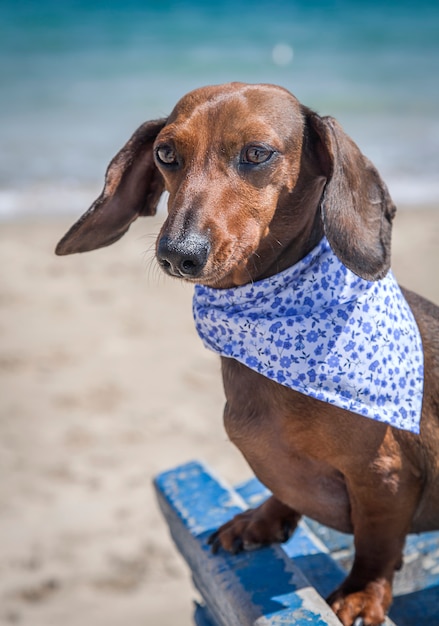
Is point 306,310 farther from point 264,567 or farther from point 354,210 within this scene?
point 264,567

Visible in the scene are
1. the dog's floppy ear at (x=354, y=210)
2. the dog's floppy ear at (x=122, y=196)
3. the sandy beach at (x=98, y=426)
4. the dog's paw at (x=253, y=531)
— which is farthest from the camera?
the sandy beach at (x=98, y=426)

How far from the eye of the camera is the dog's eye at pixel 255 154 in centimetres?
232

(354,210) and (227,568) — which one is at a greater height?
(354,210)

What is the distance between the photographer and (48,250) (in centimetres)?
817

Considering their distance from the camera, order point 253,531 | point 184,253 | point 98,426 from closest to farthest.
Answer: point 184,253 < point 253,531 < point 98,426

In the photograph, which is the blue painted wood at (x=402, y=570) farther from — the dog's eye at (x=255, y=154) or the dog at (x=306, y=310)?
the dog's eye at (x=255, y=154)

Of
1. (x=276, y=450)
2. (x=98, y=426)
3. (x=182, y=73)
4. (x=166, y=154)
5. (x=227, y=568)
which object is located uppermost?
(x=182, y=73)

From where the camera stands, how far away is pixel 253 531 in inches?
112

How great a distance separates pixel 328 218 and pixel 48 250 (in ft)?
20.4

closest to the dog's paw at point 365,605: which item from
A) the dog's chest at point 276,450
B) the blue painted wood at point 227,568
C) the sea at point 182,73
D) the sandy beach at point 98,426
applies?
the blue painted wood at point 227,568

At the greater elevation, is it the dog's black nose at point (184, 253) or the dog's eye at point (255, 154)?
the dog's eye at point (255, 154)

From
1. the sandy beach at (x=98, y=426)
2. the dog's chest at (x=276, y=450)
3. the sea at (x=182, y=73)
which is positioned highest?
the sea at (x=182, y=73)

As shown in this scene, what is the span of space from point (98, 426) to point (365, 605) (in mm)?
3152

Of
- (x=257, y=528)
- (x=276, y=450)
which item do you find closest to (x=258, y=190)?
(x=276, y=450)
